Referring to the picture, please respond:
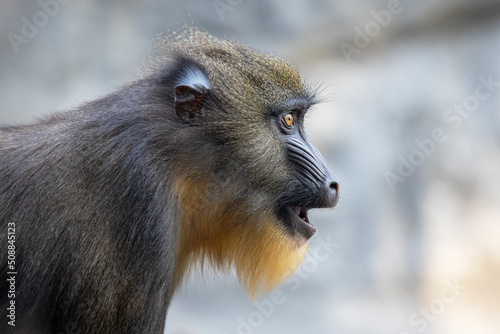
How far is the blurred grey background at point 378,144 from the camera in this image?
9266 millimetres

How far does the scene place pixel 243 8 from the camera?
966 centimetres

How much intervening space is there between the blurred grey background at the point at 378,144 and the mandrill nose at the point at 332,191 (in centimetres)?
515

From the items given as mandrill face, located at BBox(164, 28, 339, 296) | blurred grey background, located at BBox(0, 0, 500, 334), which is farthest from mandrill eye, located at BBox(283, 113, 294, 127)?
blurred grey background, located at BBox(0, 0, 500, 334)

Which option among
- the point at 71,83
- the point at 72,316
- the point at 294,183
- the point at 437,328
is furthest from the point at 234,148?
the point at 437,328

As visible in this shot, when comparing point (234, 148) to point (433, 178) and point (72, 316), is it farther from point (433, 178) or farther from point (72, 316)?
point (433, 178)

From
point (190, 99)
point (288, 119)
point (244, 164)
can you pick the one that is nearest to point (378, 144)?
point (288, 119)

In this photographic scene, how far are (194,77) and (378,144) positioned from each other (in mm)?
6075

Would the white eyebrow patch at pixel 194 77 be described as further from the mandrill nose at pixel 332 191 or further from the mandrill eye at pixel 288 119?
the mandrill nose at pixel 332 191

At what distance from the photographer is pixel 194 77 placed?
421cm

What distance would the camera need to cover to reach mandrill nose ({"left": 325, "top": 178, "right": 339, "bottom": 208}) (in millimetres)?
4293

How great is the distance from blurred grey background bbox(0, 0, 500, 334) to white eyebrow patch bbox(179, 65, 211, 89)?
5155mm

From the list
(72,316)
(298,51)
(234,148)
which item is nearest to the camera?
(72,316)

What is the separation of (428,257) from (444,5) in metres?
3.83

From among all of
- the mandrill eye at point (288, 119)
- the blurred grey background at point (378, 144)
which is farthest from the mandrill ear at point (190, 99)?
the blurred grey background at point (378, 144)
